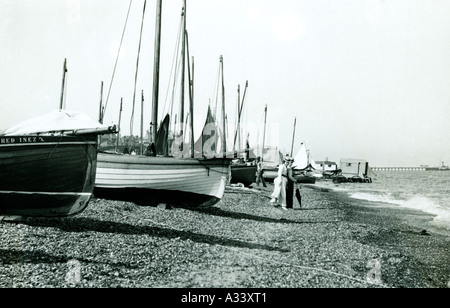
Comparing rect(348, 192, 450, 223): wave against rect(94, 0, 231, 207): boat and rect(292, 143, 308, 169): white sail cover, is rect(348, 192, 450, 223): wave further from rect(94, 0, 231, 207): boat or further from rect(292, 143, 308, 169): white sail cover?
rect(292, 143, 308, 169): white sail cover

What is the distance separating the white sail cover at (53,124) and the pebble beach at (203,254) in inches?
99.8

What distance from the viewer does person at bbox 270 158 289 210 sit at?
17.5 m

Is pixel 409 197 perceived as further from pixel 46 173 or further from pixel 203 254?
pixel 46 173

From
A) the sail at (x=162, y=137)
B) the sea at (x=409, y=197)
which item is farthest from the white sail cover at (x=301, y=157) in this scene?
the sail at (x=162, y=137)

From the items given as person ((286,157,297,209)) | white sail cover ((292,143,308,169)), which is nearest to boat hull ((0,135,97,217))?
person ((286,157,297,209))

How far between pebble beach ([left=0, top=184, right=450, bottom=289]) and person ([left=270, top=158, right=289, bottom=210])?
3236mm

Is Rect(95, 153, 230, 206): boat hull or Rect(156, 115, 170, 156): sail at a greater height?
Rect(156, 115, 170, 156): sail

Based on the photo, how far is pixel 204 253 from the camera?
9.02 m

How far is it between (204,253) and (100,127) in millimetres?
4287

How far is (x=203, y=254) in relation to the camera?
8922 mm

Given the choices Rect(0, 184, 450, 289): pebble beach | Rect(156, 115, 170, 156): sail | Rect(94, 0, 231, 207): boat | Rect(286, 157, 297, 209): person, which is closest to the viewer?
Rect(0, 184, 450, 289): pebble beach

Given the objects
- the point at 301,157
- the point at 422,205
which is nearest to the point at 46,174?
the point at 422,205
